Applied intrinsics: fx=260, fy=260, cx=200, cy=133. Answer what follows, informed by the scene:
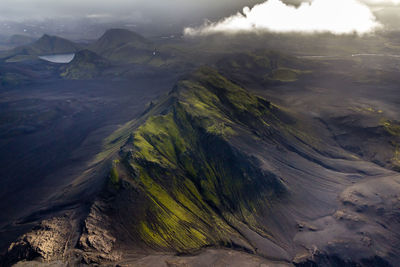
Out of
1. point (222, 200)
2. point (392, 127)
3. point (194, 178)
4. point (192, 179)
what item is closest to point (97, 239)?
point (192, 179)

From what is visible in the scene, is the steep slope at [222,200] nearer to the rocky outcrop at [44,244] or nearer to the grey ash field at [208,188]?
the rocky outcrop at [44,244]

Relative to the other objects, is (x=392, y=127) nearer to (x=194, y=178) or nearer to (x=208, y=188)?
(x=208, y=188)

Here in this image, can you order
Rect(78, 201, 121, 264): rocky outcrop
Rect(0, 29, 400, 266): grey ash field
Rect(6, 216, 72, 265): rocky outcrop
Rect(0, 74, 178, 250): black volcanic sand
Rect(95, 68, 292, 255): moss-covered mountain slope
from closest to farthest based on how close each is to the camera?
Rect(6, 216, 72, 265): rocky outcrop
Rect(78, 201, 121, 264): rocky outcrop
Rect(0, 29, 400, 266): grey ash field
Rect(95, 68, 292, 255): moss-covered mountain slope
Rect(0, 74, 178, 250): black volcanic sand

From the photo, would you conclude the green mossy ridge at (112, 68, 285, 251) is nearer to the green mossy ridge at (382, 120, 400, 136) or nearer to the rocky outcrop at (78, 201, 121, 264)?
the rocky outcrop at (78, 201, 121, 264)

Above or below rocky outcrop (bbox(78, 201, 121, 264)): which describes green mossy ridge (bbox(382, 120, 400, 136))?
above

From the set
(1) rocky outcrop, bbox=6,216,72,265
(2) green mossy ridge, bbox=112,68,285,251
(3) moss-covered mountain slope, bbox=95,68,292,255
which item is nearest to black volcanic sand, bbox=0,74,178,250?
(1) rocky outcrop, bbox=6,216,72,265

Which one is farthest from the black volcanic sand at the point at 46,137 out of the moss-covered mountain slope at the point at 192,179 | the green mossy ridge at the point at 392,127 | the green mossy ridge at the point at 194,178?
the green mossy ridge at the point at 392,127

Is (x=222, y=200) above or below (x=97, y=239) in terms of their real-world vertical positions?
below
